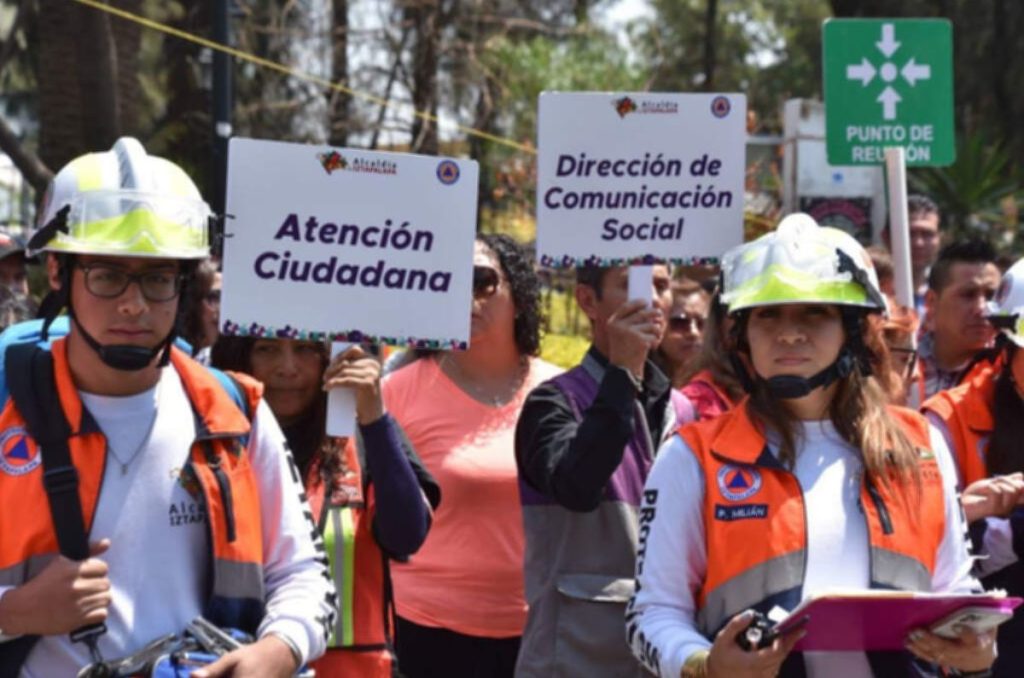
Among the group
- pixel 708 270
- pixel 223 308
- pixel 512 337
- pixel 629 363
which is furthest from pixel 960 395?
pixel 708 270

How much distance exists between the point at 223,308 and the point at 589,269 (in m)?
1.32

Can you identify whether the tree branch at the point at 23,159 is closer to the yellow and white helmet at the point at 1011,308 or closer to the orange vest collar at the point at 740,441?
the yellow and white helmet at the point at 1011,308

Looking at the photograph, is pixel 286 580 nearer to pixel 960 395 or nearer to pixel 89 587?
pixel 89 587

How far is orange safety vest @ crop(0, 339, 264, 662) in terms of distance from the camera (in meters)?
3.34

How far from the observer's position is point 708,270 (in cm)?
1242

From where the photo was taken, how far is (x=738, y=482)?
3.73 m

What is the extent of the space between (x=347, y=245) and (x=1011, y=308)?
187cm

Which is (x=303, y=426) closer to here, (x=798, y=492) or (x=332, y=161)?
(x=332, y=161)

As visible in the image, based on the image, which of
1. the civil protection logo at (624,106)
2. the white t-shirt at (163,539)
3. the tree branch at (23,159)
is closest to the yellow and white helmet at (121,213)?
the white t-shirt at (163,539)

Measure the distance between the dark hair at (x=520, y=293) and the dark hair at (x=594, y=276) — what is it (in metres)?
0.55

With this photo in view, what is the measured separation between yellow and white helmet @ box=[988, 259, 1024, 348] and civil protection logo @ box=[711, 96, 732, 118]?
40.0 inches

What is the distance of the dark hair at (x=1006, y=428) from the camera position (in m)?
4.77

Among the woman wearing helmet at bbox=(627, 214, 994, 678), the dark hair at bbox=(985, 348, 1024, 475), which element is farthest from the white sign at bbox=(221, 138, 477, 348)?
the dark hair at bbox=(985, 348, 1024, 475)

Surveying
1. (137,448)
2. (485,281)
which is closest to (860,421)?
(137,448)
